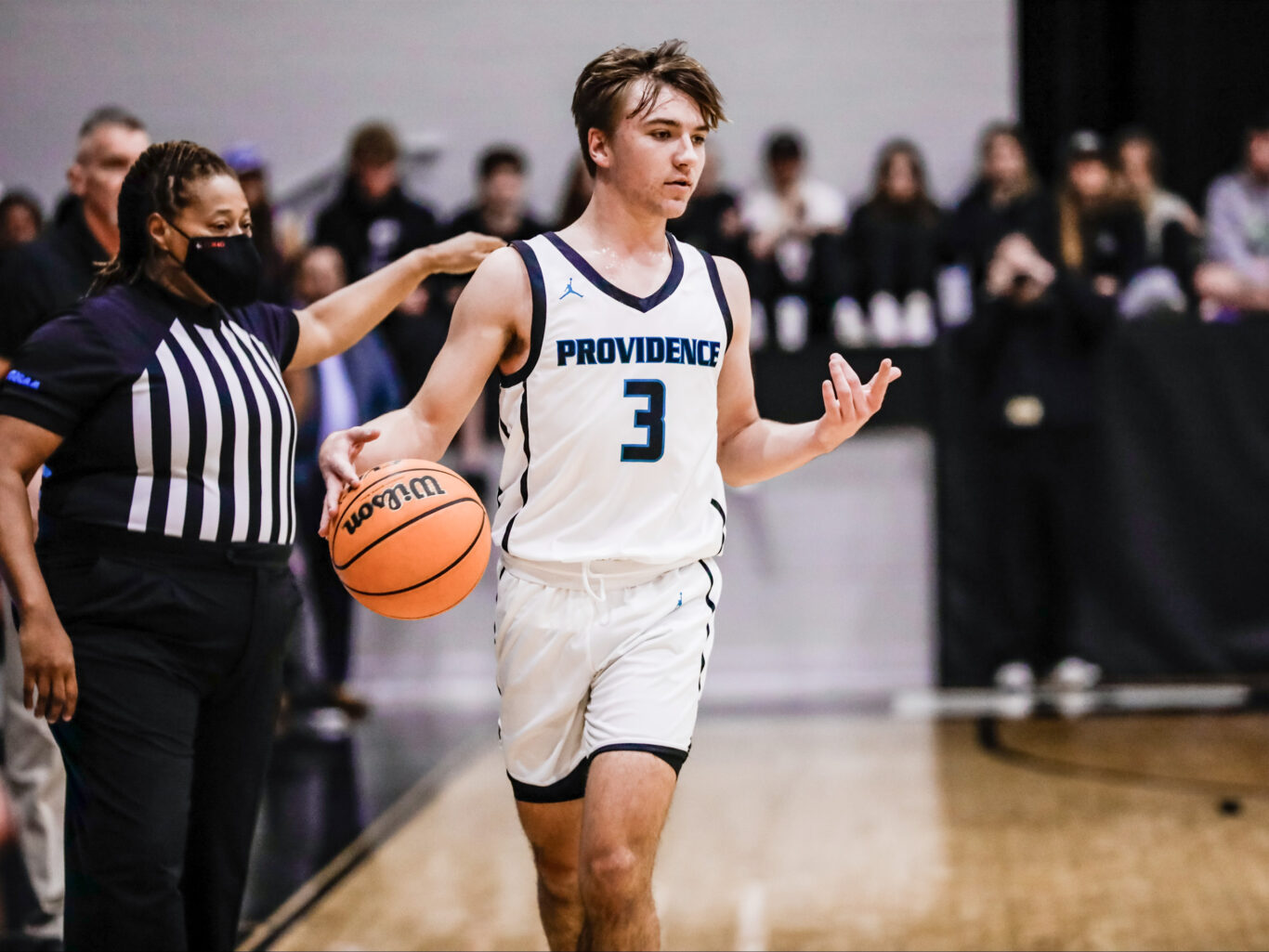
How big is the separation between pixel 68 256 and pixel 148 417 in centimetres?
128

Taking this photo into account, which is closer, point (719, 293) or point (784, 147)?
point (719, 293)

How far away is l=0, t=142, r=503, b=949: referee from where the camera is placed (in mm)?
2852

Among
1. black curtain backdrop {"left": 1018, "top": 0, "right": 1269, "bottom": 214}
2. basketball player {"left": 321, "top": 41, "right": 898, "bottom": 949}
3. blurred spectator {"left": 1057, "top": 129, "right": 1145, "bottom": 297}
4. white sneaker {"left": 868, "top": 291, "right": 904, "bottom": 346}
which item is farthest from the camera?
black curtain backdrop {"left": 1018, "top": 0, "right": 1269, "bottom": 214}

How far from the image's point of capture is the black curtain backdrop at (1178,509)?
7668mm

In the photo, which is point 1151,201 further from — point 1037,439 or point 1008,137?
point 1037,439

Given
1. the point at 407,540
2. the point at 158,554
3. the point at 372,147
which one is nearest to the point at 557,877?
the point at 407,540

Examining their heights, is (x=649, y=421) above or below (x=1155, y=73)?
below

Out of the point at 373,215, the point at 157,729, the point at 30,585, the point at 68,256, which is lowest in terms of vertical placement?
the point at 157,729

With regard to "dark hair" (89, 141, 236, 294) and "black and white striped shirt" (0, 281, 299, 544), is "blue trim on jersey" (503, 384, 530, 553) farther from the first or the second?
"dark hair" (89, 141, 236, 294)

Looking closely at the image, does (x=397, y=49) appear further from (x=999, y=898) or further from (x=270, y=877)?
(x=999, y=898)

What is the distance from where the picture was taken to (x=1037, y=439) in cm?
770

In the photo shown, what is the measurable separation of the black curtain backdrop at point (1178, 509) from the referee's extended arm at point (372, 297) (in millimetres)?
4971

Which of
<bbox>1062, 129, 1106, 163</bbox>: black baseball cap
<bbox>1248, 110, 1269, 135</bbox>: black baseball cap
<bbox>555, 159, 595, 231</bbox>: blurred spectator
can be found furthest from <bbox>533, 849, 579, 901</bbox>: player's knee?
<bbox>1248, 110, 1269, 135</bbox>: black baseball cap

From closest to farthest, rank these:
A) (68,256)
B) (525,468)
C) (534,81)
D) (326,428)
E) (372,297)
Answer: (525,468) → (372,297) → (68,256) → (326,428) → (534,81)
